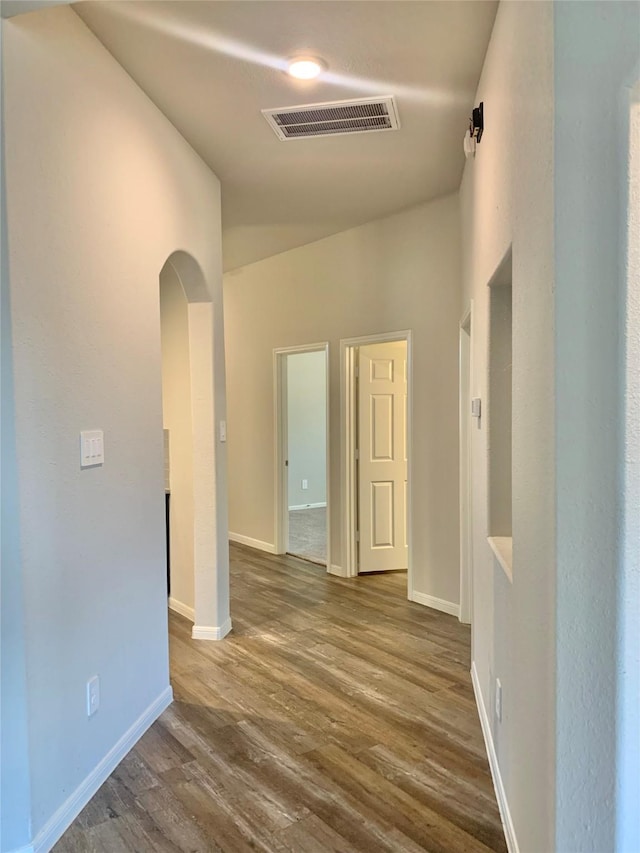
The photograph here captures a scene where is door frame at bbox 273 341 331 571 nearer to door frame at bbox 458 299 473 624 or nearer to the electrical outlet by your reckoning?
door frame at bbox 458 299 473 624

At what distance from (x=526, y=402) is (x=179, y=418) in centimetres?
265

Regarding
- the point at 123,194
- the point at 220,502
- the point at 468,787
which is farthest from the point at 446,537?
the point at 123,194

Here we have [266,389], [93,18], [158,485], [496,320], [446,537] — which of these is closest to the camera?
[93,18]

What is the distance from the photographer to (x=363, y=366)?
471cm

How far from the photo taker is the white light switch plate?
2015 mm

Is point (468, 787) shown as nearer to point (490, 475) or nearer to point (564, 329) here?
point (490, 475)

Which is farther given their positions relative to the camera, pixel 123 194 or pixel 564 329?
pixel 123 194

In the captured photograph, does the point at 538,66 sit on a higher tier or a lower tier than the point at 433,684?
higher

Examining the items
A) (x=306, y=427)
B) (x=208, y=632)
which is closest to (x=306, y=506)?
(x=306, y=427)

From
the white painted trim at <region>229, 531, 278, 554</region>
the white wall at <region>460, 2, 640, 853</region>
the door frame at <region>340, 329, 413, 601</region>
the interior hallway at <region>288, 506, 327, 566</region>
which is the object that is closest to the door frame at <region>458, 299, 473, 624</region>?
the door frame at <region>340, 329, 413, 601</region>

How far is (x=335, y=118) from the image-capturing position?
273 cm

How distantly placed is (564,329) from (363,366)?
3564 millimetres

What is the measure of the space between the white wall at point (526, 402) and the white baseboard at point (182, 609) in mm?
2113

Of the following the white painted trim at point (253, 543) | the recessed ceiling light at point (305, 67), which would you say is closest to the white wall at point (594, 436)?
the recessed ceiling light at point (305, 67)
